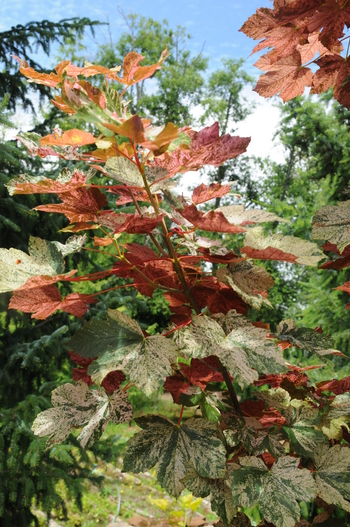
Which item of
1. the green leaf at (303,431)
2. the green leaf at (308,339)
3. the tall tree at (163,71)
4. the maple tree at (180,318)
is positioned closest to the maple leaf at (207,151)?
the maple tree at (180,318)

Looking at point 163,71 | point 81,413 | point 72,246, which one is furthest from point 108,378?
point 163,71

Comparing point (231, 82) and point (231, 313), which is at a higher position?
point (231, 82)

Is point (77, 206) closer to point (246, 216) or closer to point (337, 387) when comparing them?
point (246, 216)

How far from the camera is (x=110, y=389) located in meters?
0.54

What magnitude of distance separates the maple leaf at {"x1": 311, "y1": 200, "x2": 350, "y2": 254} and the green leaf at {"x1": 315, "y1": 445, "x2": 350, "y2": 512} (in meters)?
0.26

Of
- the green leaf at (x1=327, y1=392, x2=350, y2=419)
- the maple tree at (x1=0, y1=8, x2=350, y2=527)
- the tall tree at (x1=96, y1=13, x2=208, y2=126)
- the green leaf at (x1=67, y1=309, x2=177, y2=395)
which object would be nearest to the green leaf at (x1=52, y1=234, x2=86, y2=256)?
the maple tree at (x1=0, y1=8, x2=350, y2=527)

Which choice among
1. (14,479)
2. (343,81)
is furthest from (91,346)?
(14,479)

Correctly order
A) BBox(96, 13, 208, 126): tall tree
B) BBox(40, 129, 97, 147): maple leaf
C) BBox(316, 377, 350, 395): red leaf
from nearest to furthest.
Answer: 1. BBox(40, 129, 97, 147): maple leaf
2. BBox(316, 377, 350, 395): red leaf
3. BBox(96, 13, 208, 126): tall tree

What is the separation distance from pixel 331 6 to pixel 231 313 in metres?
0.39

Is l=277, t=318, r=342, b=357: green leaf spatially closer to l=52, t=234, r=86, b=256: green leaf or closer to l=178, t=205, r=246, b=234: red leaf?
l=178, t=205, r=246, b=234: red leaf

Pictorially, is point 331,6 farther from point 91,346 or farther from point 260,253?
point 91,346

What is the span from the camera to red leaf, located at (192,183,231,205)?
1.60 feet

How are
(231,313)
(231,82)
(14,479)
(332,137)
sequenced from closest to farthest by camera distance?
(231,313), (14,479), (332,137), (231,82)

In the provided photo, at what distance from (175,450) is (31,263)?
0.27m
